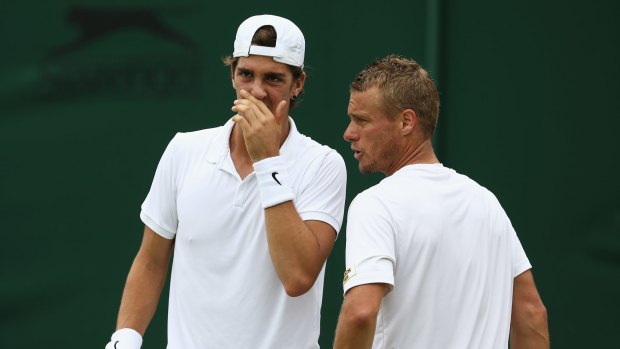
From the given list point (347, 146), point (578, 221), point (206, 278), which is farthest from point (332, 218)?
point (578, 221)

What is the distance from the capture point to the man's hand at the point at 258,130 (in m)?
3.02

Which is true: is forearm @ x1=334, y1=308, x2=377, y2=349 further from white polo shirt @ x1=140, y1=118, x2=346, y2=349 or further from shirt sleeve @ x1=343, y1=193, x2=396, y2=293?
white polo shirt @ x1=140, y1=118, x2=346, y2=349

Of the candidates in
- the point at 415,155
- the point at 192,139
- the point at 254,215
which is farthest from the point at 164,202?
the point at 415,155

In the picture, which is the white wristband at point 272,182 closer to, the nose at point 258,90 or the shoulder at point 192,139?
the nose at point 258,90

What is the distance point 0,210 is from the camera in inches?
189

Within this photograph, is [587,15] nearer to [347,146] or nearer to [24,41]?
[347,146]

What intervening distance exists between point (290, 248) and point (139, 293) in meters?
0.59

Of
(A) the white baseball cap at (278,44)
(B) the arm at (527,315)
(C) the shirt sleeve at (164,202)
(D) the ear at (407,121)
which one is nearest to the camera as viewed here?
(D) the ear at (407,121)

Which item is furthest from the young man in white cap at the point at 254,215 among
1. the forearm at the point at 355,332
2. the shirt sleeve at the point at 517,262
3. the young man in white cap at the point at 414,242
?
the shirt sleeve at the point at 517,262

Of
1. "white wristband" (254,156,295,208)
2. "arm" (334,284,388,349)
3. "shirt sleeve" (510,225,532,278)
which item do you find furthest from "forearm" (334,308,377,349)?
"shirt sleeve" (510,225,532,278)

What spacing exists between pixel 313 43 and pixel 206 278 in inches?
73.0

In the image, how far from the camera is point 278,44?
3.10 meters

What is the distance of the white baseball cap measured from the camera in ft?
10.2

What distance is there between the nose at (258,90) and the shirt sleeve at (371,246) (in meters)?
0.52
